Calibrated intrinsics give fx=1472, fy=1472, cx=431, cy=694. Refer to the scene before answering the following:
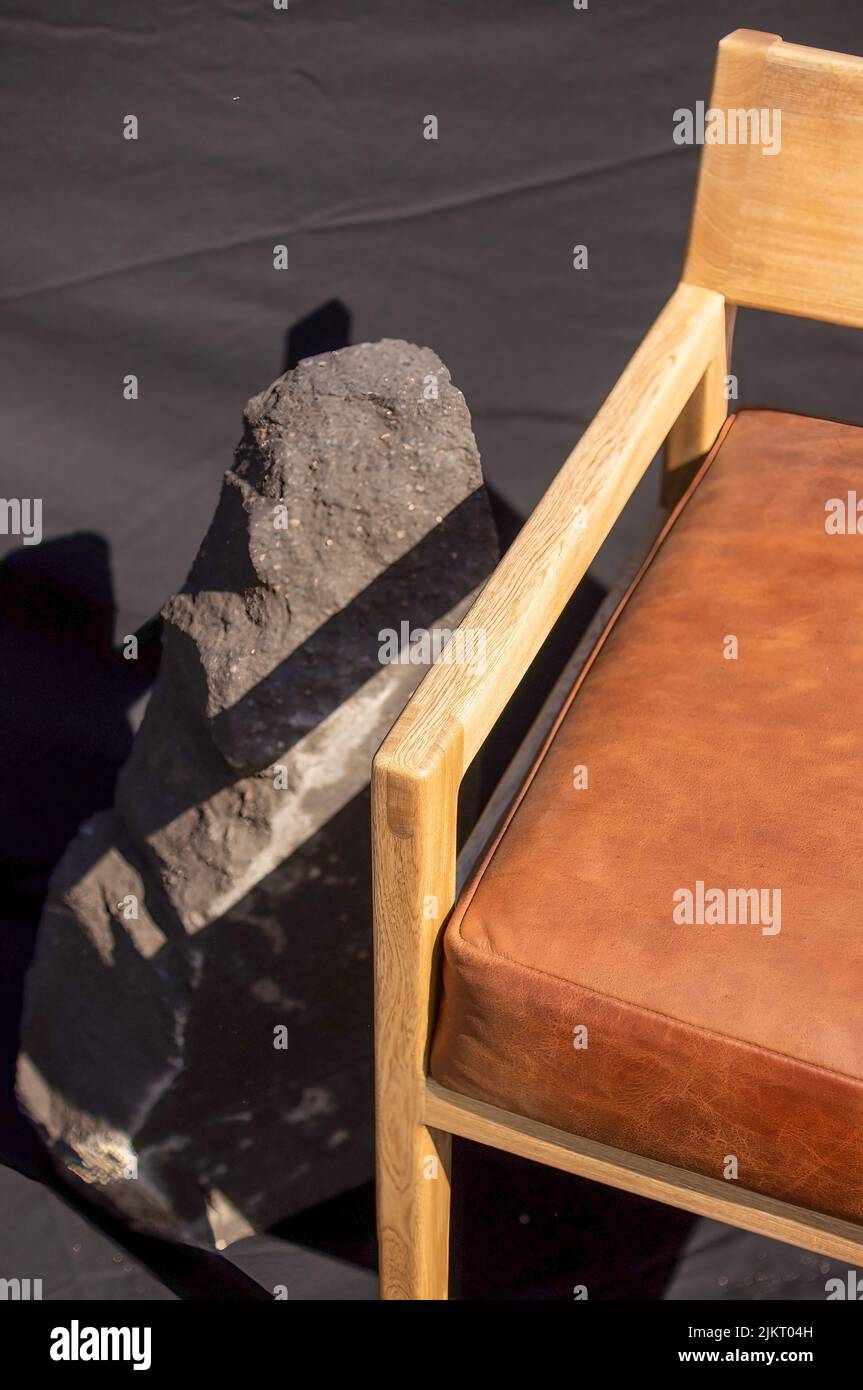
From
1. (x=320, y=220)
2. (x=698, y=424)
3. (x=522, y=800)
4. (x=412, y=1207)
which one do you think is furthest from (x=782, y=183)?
(x=412, y=1207)

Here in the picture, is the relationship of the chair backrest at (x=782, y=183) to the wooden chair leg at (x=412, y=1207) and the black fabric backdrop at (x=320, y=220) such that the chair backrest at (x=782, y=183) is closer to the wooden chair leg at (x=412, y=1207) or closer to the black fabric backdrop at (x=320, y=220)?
the black fabric backdrop at (x=320, y=220)

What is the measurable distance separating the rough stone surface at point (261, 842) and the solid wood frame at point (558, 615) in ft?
0.78

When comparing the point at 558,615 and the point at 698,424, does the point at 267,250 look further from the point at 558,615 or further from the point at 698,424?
the point at 558,615

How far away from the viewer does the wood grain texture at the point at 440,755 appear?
89 cm

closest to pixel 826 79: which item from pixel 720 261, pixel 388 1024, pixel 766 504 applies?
pixel 720 261

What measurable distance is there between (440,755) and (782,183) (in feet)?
2.13

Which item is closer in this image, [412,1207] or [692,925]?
[692,925]

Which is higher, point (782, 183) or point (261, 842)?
point (782, 183)

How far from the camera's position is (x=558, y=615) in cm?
105

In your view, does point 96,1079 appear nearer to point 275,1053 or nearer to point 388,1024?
point 275,1053

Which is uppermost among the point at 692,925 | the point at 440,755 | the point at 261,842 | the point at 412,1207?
the point at 440,755

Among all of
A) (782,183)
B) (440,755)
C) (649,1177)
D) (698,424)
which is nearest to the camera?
(440,755)

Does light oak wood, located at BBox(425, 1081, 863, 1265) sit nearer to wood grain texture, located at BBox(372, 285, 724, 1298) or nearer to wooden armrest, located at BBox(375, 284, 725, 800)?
wood grain texture, located at BBox(372, 285, 724, 1298)

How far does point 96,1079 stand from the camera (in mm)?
1485
